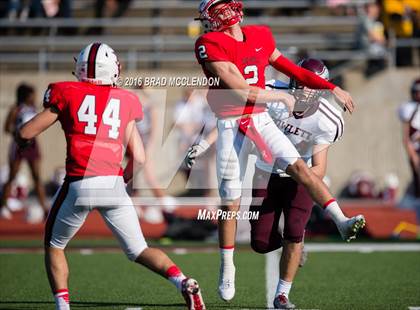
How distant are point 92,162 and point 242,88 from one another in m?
1.19

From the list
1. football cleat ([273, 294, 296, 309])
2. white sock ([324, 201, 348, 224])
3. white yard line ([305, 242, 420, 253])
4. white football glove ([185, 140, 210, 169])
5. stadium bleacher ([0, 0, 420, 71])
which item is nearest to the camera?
white sock ([324, 201, 348, 224])

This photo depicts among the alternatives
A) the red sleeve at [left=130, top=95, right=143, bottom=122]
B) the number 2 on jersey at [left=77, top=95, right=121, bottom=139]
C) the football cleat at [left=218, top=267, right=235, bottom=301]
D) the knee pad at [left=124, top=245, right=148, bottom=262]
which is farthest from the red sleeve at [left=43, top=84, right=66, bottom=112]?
the football cleat at [left=218, top=267, right=235, bottom=301]

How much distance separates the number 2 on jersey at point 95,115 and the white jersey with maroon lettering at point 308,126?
1331mm

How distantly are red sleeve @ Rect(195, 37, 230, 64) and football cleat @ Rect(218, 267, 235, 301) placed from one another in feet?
4.47

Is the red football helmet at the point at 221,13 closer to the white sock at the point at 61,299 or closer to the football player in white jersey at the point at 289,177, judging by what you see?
the football player in white jersey at the point at 289,177

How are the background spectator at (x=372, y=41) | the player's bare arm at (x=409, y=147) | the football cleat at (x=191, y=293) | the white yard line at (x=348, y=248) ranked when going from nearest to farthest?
1. the football cleat at (x=191, y=293)
2. the white yard line at (x=348, y=248)
3. the player's bare arm at (x=409, y=147)
4. the background spectator at (x=372, y=41)

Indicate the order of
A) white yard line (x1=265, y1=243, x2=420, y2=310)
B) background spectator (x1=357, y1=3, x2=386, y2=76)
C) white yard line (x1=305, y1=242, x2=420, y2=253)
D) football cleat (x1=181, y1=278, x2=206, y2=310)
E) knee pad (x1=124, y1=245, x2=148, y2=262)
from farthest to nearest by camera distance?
1. background spectator (x1=357, y1=3, x2=386, y2=76)
2. white yard line (x1=305, y1=242, x2=420, y2=253)
3. white yard line (x1=265, y1=243, x2=420, y2=310)
4. knee pad (x1=124, y1=245, x2=148, y2=262)
5. football cleat (x1=181, y1=278, x2=206, y2=310)

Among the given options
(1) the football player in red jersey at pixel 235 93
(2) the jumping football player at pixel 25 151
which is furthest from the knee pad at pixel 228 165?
(2) the jumping football player at pixel 25 151

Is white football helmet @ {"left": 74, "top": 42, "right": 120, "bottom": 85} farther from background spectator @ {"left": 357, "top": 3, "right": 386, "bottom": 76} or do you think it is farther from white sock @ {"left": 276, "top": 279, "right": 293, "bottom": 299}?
background spectator @ {"left": 357, "top": 3, "right": 386, "bottom": 76}

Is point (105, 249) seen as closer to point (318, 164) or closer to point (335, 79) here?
point (318, 164)

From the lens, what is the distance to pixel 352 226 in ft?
17.1

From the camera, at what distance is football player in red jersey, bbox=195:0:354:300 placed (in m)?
5.72

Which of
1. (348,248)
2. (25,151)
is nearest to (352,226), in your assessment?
(348,248)

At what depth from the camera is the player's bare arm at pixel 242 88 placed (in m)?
5.70
